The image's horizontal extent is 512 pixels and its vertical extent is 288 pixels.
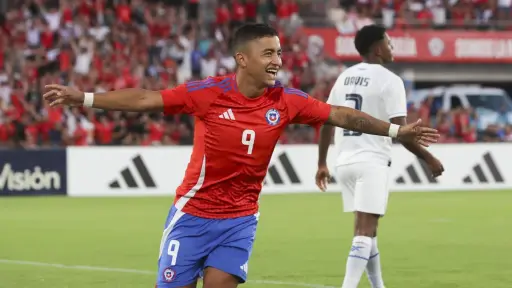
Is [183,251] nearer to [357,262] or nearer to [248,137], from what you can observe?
[248,137]

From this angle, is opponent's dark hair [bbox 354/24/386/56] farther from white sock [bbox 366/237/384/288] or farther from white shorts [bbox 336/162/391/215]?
white sock [bbox 366/237/384/288]

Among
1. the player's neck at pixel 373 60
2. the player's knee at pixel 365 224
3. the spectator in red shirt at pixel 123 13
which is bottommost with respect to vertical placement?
the spectator in red shirt at pixel 123 13

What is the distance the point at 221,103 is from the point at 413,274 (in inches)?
195

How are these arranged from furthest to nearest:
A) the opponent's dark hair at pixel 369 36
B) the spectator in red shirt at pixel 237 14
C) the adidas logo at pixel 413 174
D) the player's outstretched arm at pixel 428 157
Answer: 1. the spectator in red shirt at pixel 237 14
2. the adidas logo at pixel 413 174
3. the opponent's dark hair at pixel 369 36
4. the player's outstretched arm at pixel 428 157

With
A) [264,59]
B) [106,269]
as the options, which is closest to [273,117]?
[264,59]

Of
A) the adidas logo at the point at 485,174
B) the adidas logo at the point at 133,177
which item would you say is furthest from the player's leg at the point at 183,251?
the adidas logo at the point at 485,174

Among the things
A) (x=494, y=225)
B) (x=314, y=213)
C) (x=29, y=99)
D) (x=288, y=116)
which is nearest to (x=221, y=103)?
(x=288, y=116)

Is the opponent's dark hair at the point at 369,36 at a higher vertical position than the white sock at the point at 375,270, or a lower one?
higher

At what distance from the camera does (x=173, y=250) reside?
6770 millimetres

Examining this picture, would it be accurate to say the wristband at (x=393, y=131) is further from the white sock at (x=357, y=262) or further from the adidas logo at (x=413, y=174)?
the adidas logo at (x=413, y=174)

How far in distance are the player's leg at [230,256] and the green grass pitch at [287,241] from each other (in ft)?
12.1

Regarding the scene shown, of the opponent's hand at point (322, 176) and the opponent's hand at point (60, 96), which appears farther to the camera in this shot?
the opponent's hand at point (322, 176)

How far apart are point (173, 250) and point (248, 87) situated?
1.03 meters

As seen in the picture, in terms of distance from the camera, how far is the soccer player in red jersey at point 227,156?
6738 millimetres
